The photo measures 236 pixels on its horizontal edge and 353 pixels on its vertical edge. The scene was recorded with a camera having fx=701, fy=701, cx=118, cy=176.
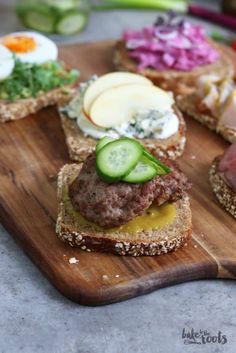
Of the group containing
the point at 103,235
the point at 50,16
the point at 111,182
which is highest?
the point at 111,182

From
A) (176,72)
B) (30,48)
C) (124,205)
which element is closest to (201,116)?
(176,72)

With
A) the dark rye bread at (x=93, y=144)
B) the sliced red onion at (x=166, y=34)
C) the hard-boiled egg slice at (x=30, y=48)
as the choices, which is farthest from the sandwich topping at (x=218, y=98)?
the hard-boiled egg slice at (x=30, y=48)

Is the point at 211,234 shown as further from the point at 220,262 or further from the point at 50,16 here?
the point at 50,16

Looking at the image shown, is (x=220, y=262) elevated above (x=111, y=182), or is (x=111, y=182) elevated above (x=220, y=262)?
(x=111, y=182)

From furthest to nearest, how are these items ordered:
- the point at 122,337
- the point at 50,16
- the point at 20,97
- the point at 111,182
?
the point at 50,16 < the point at 20,97 < the point at 111,182 < the point at 122,337

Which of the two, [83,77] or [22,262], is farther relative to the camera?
[83,77]

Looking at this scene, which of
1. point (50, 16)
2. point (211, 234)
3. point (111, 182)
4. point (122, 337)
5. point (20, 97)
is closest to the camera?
point (122, 337)

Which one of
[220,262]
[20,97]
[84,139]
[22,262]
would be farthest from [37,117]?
[220,262]

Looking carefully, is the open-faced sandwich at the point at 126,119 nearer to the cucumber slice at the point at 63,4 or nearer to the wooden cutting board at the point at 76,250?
the wooden cutting board at the point at 76,250

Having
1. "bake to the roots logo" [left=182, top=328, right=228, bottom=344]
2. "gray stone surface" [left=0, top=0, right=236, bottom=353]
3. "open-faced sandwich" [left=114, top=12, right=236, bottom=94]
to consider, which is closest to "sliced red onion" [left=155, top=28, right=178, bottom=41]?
"open-faced sandwich" [left=114, top=12, right=236, bottom=94]
